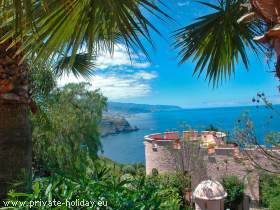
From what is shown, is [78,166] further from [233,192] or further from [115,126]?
[115,126]

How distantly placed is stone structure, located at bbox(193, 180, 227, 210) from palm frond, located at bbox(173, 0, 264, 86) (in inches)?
356

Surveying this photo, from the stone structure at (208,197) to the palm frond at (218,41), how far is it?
29.7ft

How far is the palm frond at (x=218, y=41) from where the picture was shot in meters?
2.81

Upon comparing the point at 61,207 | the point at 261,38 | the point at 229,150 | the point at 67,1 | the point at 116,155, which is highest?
the point at 67,1

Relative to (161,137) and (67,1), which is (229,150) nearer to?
(161,137)

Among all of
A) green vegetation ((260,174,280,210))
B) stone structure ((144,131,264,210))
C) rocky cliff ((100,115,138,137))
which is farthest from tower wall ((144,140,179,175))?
rocky cliff ((100,115,138,137))

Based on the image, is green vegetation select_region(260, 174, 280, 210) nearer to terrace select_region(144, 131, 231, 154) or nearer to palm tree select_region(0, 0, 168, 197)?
terrace select_region(144, 131, 231, 154)

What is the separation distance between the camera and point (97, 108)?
60.6ft

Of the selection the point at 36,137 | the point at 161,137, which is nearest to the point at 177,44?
the point at 36,137

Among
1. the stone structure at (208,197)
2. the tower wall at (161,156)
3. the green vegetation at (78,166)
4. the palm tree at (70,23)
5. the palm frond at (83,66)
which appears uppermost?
the palm frond at (83,66)

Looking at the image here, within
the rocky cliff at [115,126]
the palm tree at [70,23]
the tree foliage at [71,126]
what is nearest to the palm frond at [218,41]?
the palm tree at [70,23]

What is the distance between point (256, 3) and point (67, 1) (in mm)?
1079

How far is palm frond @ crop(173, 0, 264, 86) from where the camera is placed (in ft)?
9.23

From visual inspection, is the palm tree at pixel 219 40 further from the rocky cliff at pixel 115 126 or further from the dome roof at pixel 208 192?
the rocky cliff at pixel 115 126
